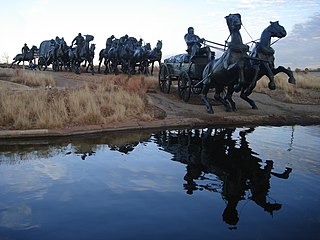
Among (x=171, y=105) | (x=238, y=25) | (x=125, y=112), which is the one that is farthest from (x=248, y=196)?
(x=171, y=105)

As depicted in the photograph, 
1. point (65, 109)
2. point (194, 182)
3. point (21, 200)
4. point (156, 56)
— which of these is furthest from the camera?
point (156, 56)

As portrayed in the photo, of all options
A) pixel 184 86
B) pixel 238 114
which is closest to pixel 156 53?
pixel 184 86

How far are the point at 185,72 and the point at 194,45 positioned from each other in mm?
1231

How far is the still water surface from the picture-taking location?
389cm

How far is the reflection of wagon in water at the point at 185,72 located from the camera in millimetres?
14516

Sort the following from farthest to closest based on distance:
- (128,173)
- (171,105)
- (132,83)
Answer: (132,83) → (171,105) → (128,173)

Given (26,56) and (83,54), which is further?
(26,56)

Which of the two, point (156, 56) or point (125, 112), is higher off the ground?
point (156, 56)

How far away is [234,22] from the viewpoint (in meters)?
11.4

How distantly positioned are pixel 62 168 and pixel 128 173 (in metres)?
1.17

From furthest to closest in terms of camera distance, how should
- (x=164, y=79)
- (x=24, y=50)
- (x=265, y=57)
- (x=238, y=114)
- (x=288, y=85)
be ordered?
(x=24, y=50), (x=288, y=85), (x=164, y=79), (x=238, y=114), (x=265, y=57)

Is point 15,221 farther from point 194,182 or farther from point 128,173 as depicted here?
point 194,182

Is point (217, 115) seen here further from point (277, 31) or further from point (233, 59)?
point (277, 31)

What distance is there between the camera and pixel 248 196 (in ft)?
15.9
